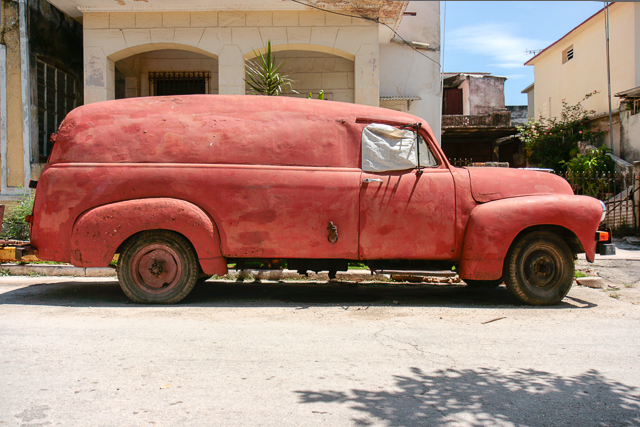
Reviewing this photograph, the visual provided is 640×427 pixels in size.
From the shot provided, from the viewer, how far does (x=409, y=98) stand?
12516 millimetres

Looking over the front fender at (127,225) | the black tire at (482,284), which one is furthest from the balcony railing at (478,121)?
the front fender at (127,225)

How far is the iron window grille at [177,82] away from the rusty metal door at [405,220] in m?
8.51

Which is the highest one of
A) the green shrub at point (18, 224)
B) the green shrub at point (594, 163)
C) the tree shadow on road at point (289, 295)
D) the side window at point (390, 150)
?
the green shrub at point (594, 163)

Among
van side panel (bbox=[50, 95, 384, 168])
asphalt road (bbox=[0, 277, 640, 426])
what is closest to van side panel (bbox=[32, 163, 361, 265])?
van side panel (bbox=[50, 95, 384, 168])

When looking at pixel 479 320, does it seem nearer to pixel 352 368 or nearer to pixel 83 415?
pixel 352 368

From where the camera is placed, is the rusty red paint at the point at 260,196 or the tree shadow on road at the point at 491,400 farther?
the rusty red paint at the point at 260,196

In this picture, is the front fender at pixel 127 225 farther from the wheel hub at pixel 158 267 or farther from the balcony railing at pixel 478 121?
the balcony railing at pixel 478 121

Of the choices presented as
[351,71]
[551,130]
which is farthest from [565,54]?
[351,71]

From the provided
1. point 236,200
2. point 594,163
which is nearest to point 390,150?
point 236,200

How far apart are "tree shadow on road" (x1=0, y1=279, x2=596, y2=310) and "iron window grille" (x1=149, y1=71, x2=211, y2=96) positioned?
23.2ft

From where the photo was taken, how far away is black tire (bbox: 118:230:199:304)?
5.57 m

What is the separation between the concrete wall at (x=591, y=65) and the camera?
1645 cm

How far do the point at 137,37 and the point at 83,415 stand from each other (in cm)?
962

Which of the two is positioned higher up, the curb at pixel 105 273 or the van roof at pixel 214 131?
the van roof at pixel 214 131
